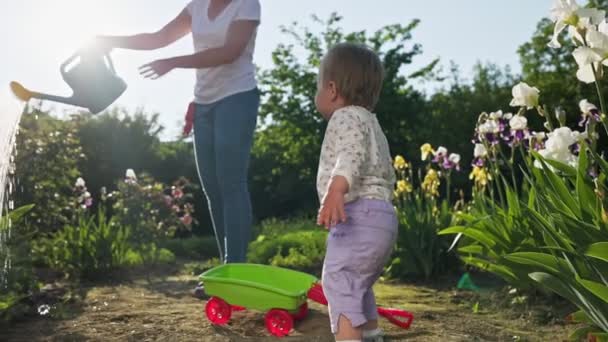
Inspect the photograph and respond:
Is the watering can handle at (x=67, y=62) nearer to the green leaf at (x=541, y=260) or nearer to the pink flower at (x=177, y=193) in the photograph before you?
the green leaf at (x=541, y=260)

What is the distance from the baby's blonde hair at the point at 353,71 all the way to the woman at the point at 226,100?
1.22 m

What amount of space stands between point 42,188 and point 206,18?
4.29 metres

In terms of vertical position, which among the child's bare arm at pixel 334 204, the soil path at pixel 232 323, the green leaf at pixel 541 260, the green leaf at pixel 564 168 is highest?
the green leaf at pixel 564 168

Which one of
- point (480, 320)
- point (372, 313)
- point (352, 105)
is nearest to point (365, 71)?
point (352, 105)

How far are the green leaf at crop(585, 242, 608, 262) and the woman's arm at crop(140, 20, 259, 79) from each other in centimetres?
213

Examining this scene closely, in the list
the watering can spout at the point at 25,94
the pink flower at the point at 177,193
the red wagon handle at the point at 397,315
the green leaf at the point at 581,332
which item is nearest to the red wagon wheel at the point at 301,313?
the red wagon handle at the point at 397,315

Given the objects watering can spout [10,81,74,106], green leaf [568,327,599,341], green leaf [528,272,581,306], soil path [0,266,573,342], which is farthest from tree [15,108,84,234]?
green leaf [528,272,581,306]

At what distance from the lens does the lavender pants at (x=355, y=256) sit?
2438mm

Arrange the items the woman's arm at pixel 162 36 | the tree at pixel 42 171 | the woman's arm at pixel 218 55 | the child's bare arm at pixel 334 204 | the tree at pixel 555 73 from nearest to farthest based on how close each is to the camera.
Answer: the child's bare arm at pixel 334 204, the woman's arm at pixel 218 55, the woman's arm at pixel 162 36, the tree at pixel 42 171, the tree at pixel 555 73

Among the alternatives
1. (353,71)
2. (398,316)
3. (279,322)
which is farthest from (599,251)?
(279,322)

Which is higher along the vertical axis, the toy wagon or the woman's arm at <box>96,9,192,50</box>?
the woman's arm at <box>96,9,192,50</box>

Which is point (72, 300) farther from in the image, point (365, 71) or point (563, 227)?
point (563, 227)

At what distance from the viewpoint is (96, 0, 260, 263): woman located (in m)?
3.67

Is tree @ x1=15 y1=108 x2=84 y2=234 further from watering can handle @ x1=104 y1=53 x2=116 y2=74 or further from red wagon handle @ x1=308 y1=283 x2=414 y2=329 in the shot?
red wagon handle @ x1=308 y1=283 x2=414 y2=329
